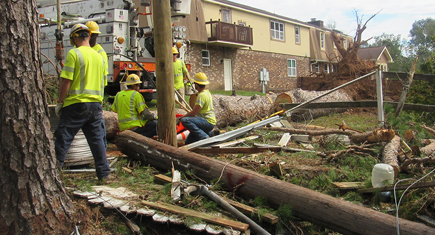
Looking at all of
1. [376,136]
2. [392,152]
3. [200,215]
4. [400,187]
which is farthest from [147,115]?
[400,187]

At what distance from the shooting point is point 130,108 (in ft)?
20.3

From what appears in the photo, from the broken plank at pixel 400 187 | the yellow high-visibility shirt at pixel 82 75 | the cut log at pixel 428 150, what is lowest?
the broken plank at pixel 400 187

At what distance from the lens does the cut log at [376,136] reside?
5783 mm

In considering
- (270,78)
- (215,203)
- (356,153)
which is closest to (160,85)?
(215,203)

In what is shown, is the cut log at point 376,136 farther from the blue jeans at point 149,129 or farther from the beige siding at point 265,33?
the beige siding at point 265,33

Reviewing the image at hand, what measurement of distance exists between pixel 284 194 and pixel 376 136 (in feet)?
9.88

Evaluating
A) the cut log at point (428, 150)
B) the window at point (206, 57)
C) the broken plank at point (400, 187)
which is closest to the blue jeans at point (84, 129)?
the broken plank at point (400, 187)

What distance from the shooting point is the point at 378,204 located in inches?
153

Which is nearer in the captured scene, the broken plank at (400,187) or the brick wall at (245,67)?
the broken plank at (400,187)

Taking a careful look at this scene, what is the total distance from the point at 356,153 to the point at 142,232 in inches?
144

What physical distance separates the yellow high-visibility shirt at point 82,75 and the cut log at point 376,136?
14.0 feet

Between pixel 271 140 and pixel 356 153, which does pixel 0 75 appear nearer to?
pixel 356 153

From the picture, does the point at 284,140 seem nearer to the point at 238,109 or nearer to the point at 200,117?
the point at 200,117

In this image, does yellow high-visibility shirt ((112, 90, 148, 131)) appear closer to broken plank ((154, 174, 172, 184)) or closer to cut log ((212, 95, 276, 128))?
broken plank ((154, 174, 172, 184))
